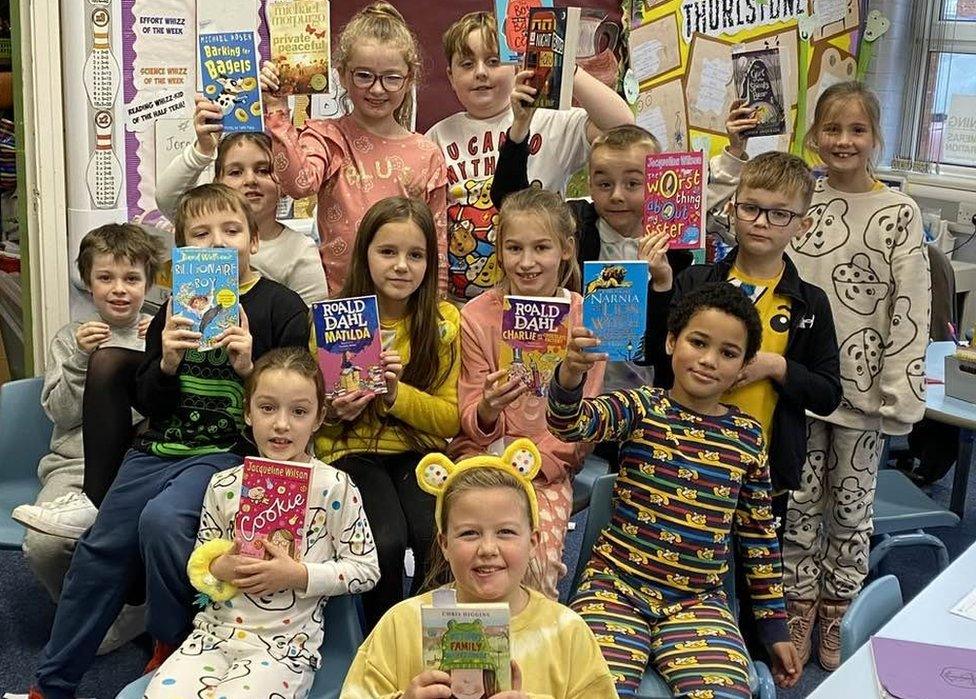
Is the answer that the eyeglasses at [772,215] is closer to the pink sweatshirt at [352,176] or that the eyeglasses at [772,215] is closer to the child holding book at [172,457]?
the pink sweatshirt at [352,176]

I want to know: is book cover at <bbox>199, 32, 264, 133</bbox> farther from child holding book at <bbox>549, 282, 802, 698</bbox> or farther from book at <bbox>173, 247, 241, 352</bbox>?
child holding book at <bbox>549, 282, 802, 698</bbox>

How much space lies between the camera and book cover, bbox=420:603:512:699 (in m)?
1.63

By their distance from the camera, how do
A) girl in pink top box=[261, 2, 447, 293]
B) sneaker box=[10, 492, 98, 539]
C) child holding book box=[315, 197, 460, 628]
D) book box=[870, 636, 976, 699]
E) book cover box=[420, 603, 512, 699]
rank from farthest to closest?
girl in pink top box=[261, 2, 447, 293], sneaker box=[10, 492, 98, 539], child holding book box=[315, 197, 460, 628], book box=[870, 636, 976, 699], book cover box=[420, 603, 512, 699]

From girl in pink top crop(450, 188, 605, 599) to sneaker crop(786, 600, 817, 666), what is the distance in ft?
2.94

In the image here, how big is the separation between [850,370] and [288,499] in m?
1.64

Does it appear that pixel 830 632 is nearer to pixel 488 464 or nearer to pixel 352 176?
pixel 488 464

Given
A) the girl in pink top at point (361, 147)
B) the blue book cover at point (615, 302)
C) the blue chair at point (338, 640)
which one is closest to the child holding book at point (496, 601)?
the blue chair at point (338, 640)

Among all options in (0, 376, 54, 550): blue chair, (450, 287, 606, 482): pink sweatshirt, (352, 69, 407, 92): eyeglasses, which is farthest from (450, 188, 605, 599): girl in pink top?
Result: (0, 376, 54, 550): blue chair

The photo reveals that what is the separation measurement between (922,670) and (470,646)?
77cm

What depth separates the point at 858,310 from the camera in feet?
10.1

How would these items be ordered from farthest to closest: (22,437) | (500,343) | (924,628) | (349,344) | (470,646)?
(22,437) < (500,343) < (349,344) < (924,628) < (470,646)

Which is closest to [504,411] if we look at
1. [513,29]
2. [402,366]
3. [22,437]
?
[402,366]

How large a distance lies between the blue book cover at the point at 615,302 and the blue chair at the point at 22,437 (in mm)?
1679

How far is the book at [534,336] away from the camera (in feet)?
8.22
